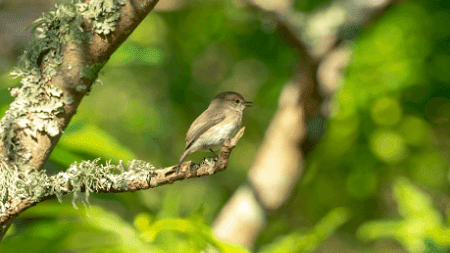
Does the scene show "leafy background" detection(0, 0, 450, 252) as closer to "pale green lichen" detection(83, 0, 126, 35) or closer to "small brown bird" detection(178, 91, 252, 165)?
"small brown bird" detection(178, 91, 252, 165)

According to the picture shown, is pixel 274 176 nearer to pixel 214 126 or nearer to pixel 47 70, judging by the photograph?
pixel 214 126

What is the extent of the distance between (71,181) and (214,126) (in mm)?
844

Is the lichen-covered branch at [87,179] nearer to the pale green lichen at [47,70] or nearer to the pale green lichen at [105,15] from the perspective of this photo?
the pale green lichen at [47,70]

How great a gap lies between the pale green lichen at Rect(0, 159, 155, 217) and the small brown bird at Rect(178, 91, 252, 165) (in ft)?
1.54

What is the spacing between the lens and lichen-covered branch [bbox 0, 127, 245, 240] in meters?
1.39


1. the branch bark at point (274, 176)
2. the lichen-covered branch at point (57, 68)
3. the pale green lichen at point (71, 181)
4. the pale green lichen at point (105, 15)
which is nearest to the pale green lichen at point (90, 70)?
the lichen-covered branch at point (57, 68)

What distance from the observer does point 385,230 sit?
167 inches

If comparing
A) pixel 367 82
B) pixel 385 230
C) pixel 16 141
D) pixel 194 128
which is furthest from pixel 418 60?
pixel 16 141

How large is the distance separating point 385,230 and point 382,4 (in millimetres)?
2242

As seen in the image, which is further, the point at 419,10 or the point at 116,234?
the point at 419,10

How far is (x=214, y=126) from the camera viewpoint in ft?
7.02

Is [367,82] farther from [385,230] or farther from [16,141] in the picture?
[16,141]

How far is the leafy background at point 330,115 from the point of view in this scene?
482 cm

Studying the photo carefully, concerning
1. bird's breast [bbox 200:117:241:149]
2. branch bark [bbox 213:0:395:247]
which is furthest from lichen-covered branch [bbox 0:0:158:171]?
branch bark [bbox 213:0:395:247]
